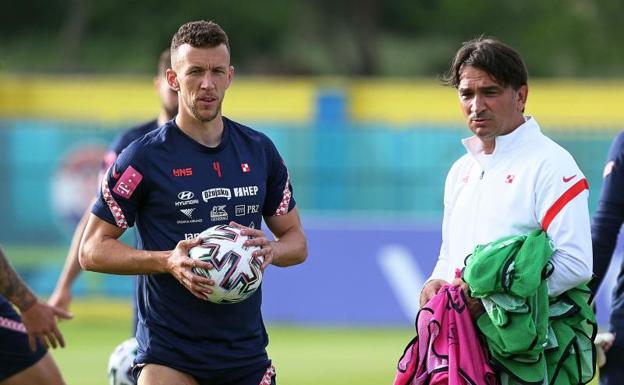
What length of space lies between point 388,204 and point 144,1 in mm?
19700

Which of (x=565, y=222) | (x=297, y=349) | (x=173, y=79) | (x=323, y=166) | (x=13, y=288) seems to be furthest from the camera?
(x=323, y=166)

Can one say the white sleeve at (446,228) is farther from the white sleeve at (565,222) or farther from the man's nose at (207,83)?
the man's nose at (207,83)

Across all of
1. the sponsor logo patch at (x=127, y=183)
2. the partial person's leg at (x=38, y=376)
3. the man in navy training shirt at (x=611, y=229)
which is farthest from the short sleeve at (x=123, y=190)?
the man in navy training shirt at (x=611, y=229)

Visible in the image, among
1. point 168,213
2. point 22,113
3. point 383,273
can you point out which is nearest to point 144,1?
point 22,113

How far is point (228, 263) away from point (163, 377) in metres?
0.65

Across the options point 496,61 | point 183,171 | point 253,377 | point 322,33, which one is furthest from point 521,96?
point 322,33

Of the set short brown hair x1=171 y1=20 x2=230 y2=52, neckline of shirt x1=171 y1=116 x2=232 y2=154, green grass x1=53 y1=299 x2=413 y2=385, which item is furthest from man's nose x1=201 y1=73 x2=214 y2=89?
green grass x1=53 y1=299 x2=413 y2=385

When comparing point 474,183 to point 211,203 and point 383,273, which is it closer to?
point 211,203

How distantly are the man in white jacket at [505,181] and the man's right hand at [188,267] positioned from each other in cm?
99

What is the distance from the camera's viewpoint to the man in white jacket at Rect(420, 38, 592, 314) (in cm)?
599

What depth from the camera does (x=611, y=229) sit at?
22.7 feet

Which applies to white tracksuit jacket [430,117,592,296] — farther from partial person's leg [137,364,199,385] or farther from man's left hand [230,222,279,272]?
partial person's leg [137,364,199,385]

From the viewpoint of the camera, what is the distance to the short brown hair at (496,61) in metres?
6.22

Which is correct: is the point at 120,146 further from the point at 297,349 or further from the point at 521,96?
the point at 297,349
